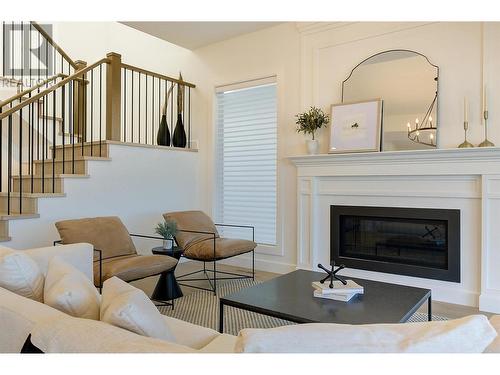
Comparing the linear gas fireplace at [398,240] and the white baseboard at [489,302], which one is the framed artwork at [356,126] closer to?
the linear gas fireplace at [398,240]

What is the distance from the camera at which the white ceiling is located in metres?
4.52

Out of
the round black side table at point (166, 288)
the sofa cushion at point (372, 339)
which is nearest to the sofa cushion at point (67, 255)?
the round black side table at point (166, 288)

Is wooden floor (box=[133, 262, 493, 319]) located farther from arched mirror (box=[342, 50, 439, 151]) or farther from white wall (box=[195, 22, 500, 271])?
arched mirror (box=[342, 50, 439, 151])

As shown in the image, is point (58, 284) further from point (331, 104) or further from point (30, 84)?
point (30, 84)

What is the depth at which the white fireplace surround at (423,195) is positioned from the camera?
317 cm

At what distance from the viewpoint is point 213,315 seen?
303cm

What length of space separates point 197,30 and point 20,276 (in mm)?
3912

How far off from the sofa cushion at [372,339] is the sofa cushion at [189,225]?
10.0 feet

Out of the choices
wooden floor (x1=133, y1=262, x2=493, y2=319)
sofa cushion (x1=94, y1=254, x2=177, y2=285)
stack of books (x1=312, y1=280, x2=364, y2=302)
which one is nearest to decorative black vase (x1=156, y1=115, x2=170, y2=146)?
wooden floor (x1=133, y1=262, x2=493, y2=319)

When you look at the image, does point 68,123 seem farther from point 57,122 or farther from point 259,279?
point 259,279

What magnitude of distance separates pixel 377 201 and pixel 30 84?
489cm

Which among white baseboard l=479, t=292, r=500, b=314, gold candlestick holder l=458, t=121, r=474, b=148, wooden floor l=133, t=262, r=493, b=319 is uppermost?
gold candlestick holder l=458, t=121, r=474, b=148

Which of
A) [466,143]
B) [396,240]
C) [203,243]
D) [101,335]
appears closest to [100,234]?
[203,243]

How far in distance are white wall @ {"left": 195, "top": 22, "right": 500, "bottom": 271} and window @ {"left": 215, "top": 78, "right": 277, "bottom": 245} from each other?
0.47ft
